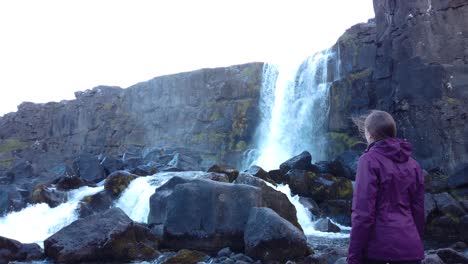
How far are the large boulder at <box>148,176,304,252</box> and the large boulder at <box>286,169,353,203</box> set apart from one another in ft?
34.2

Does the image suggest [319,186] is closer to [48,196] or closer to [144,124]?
[48,196]

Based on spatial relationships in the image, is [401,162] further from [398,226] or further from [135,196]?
[135,196]

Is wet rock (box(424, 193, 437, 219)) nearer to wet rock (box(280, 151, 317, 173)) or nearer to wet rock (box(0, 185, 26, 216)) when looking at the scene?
wet rock (box(280, 151, 317, 173))

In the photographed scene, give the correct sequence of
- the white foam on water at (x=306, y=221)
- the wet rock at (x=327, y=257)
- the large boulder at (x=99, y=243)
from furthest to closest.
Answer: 1. the white foam on water at (x=306, y=221)
2. the large boulder at (x=99, y=243)
3. the wet rock at (x=327, y=257)

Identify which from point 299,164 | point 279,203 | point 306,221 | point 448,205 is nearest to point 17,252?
point 279,203

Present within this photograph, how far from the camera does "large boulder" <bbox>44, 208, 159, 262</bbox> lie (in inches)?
522

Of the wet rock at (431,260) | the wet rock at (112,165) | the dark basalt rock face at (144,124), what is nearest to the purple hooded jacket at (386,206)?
the wet rock at (431,260)

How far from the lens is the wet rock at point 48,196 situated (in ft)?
77.3

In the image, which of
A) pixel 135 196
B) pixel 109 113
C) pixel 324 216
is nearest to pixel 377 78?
pixel 324 216

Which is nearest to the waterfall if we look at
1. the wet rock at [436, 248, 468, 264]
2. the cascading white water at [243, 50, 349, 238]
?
the cascading white water at [243, 50, 349, 238]

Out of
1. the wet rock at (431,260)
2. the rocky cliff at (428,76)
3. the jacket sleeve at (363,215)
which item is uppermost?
the rocky cliff at (428,76)

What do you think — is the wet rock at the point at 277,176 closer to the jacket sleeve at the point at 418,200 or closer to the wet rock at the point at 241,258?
the wet rock at the point at 241,258

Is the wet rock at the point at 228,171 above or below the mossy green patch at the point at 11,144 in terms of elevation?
above

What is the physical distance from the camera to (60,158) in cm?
7838
